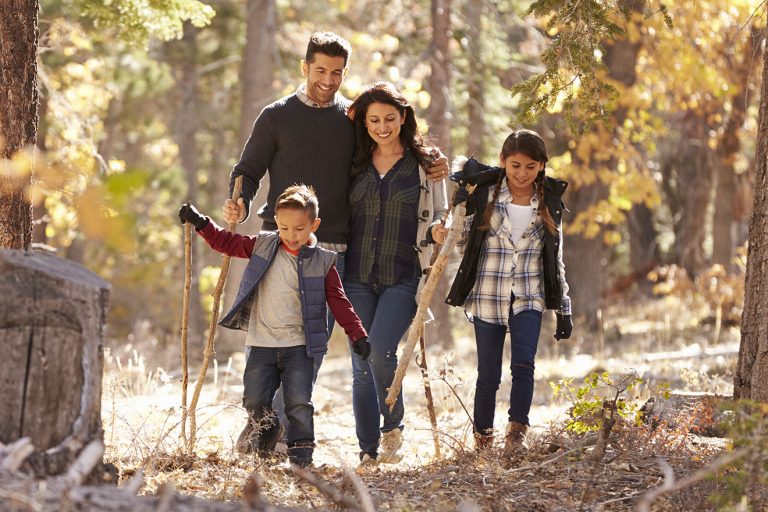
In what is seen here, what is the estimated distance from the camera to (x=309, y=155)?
18.9ft

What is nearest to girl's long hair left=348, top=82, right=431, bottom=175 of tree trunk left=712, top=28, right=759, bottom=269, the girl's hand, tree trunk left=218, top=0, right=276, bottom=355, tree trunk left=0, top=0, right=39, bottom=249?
the girl's hand

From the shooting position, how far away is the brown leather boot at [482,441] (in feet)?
17.4

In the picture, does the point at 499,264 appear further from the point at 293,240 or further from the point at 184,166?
the point at 184,166

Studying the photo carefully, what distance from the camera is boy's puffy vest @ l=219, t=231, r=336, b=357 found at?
5.30 meters

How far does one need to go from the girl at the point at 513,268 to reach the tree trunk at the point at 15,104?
96.8 inches

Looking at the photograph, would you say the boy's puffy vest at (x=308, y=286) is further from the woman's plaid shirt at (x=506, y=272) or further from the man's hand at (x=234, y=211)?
the woman's plaid shirt at (x=506, y=272)

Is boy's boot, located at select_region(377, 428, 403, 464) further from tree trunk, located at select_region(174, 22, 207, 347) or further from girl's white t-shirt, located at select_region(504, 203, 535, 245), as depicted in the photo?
tree trunk, located at select_region(174, 22, 207, 347)

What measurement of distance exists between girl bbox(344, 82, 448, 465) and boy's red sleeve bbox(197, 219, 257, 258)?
25.4 inches

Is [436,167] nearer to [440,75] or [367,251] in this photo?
[367,251]

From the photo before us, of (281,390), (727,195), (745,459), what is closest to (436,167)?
(281,390)

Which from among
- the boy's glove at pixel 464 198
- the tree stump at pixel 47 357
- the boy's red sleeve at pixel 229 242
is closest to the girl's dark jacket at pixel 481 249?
the boy's glove at pixel 464 198

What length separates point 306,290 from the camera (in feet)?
17.4

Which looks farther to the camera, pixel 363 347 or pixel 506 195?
pixel 506 195

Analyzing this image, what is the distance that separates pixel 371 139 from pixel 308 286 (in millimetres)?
1078
